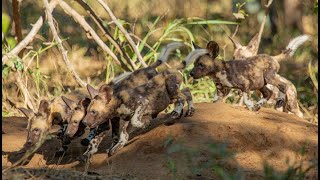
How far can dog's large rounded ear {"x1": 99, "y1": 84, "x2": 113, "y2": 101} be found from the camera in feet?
22.8

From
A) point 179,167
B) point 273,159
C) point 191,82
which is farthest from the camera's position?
point 191,82

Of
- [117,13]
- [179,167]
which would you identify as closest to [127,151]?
[179,167]

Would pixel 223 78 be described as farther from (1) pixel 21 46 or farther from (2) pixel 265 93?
(1) pixel 21 46

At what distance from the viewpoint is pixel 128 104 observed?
705 centimetres

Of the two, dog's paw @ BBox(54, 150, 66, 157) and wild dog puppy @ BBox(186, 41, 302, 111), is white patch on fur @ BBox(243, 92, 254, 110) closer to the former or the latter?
wild dog puppy @ BBox(186, 41, 302, 111)

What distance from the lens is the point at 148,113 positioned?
23.5 ft

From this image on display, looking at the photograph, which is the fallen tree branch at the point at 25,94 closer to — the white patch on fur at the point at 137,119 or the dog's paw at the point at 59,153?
the dog's paw at the point at 59,153

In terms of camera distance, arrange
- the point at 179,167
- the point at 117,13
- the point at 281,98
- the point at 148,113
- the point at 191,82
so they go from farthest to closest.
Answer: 1. the point at 117,13
2. the point at 191,82
3. the point at 281,98
4. the point at 148,113
5. the point at 179,167

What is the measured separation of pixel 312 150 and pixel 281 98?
1621mm

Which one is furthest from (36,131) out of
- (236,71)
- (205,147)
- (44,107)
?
(236,71)

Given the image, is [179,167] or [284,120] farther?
[284,120]

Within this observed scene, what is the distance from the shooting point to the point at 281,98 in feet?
27.6

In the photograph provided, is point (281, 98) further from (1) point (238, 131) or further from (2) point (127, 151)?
(2) point (127, 151)

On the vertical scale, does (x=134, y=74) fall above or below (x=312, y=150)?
above
